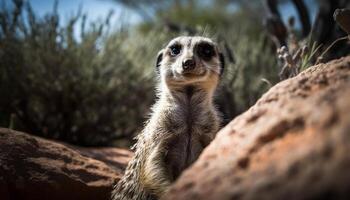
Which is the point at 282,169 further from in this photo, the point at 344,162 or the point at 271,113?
the point at 271,113

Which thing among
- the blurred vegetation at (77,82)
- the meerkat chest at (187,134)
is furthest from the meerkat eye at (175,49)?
the blurred vegetation at (77,82)

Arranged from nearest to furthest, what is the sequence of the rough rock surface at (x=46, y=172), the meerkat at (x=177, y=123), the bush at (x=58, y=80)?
the meerkat at (x=177, y=123) < the rough rock surface at (x=46, y=172) < the bush at (x=58, y=80)

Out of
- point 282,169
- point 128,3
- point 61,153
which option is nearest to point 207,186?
point 282,169

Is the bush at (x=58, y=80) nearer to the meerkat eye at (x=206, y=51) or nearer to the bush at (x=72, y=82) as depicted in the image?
the bush at (x=72, y=82)

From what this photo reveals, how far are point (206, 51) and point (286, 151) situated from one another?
2046mm

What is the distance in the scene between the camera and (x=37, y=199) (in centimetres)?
309

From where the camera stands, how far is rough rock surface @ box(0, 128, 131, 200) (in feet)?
10.0

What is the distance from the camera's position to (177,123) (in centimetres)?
305

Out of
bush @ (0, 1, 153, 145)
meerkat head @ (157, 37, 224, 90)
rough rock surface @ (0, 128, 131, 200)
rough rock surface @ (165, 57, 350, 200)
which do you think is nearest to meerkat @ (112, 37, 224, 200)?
meerkat head @ (157, 37, 224, 90)

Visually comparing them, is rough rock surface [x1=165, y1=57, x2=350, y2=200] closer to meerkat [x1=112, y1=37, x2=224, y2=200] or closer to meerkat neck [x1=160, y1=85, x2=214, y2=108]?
meerkat [x1=112, y1=37, x2=224, y2=200]

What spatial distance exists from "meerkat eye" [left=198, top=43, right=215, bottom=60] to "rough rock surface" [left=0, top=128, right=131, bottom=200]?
1.10m

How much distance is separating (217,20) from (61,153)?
8.62 metres

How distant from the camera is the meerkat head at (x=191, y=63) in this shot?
3.13 m

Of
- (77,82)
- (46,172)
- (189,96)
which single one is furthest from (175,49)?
(77,82)
